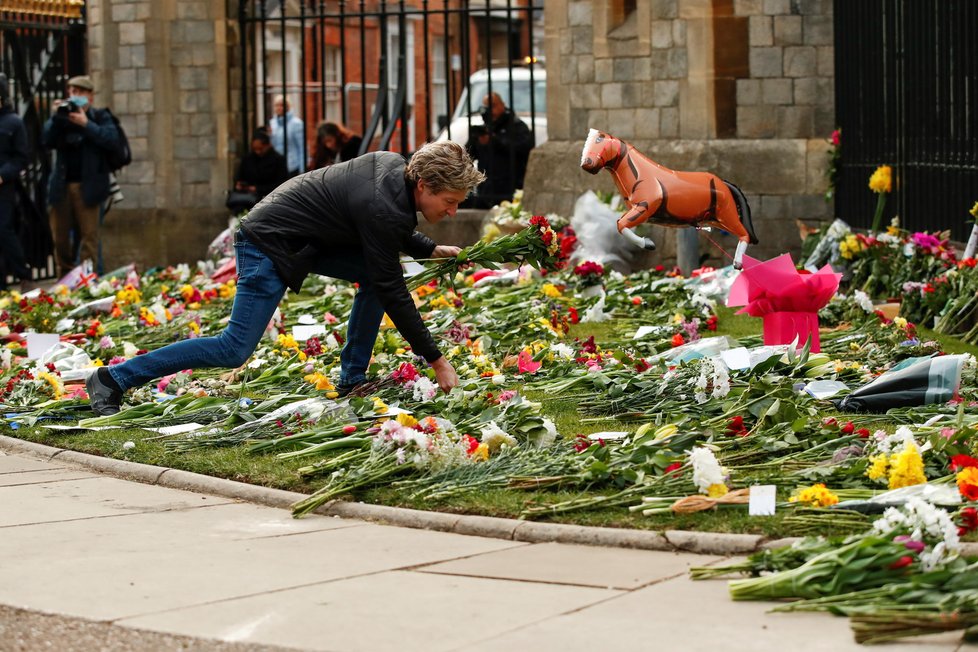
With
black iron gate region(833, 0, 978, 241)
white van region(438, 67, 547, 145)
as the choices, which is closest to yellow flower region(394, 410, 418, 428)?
black iron gate region(833, 0, 978, 241)

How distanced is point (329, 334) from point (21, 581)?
201 inches

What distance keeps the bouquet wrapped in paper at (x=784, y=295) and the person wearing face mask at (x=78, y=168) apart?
370 inches

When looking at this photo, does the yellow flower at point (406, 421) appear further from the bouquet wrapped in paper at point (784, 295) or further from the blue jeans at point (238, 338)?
the bouquet wrapped in paper at point (784, 295)

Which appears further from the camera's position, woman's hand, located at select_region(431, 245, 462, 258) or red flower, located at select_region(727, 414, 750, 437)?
woman's hand, located at select_region(431, 245, 462, 258)

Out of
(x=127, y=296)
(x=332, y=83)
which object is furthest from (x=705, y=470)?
(x=332, y=83)

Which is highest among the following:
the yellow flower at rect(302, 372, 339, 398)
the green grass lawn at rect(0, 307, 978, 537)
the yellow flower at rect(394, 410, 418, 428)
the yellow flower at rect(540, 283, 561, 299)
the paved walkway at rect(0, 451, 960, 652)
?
the yellow flower at rect(540, 283, 561, 299)

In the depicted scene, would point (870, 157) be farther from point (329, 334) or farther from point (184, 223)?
point (184, 223)

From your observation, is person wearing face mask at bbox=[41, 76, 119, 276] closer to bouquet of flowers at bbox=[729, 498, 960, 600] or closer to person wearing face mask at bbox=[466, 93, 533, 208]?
person wearing face mask at bbox=[466, 93, 533, 208]

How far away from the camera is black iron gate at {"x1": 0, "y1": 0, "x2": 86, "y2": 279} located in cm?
1684

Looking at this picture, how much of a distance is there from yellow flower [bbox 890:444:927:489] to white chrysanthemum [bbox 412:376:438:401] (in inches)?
99.3

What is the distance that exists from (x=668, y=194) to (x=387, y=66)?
963cm

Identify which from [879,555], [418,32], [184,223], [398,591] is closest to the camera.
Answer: [879,555]

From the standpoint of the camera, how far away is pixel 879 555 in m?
4.50

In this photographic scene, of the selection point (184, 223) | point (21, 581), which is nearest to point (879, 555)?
point (21, 581)
